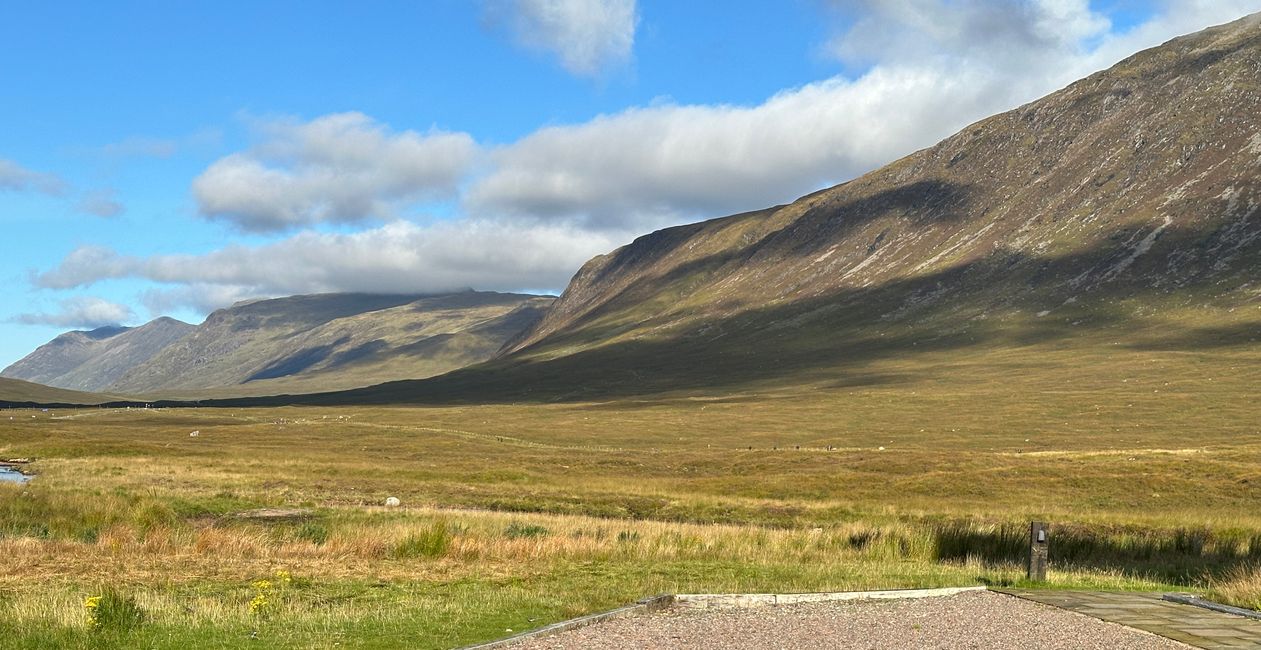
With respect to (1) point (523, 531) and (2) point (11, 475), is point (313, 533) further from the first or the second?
(2) point (11, 475)

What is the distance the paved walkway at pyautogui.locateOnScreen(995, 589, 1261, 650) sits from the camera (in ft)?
51.5

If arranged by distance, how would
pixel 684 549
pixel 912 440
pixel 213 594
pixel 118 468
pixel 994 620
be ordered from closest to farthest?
pixel 994 620, pixel 213 594, pixel 684 549, pixel 118 468, pixel 912 440

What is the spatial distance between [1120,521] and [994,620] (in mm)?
25860

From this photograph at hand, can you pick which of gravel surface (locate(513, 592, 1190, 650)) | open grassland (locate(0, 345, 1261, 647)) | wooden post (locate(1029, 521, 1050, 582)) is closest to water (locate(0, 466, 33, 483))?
open grassland (locate(0, 345, 1261, 647))

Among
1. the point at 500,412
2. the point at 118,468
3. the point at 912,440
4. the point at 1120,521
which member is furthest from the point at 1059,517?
the point at 500,412

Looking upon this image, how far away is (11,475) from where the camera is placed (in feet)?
210

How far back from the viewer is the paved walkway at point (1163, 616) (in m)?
15.7

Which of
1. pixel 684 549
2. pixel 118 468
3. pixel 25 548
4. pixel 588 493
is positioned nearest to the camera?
pixel 25 548

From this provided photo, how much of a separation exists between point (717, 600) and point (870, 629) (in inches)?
117

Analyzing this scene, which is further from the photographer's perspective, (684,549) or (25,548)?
(684,549)

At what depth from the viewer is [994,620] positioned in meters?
17.2

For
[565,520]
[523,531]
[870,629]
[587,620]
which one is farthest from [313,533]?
[870,629]

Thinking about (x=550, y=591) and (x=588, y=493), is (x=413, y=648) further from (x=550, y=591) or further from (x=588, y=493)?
(x=588, y=493)

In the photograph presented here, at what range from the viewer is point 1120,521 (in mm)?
39594
